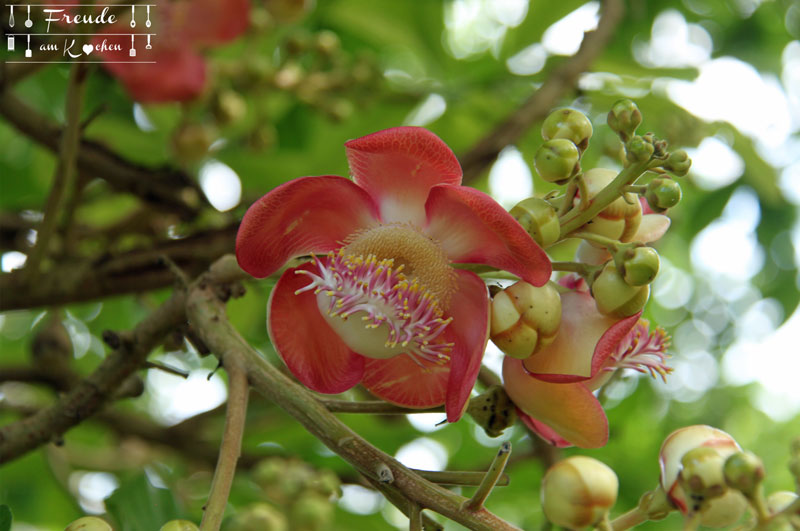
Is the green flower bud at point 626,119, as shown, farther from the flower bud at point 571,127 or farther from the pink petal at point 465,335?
the pink petal at point 465,335

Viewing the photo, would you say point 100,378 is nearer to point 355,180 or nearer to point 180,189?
point 355,180

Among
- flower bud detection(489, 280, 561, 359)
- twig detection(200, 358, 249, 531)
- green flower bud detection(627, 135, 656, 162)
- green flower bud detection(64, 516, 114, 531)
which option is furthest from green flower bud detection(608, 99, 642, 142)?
green flower bud detection(64, 516, 114, 531)

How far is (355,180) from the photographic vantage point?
0.85m

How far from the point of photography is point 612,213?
721 millimetres

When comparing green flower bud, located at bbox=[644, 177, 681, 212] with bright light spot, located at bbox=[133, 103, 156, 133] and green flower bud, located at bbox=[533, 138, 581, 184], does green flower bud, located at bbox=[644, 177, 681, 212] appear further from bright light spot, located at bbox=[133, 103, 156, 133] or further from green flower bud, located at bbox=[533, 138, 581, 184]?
bright light spot, located at bbox=[133, 103, 156, 133]

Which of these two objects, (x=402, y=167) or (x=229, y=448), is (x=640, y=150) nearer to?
(x=402, y=167)

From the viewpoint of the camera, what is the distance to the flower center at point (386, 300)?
29.9 inches

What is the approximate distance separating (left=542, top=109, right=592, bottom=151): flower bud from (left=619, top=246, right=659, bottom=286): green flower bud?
0.40 ft

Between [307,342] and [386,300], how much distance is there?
4.0 inches

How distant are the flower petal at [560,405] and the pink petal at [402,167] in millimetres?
185

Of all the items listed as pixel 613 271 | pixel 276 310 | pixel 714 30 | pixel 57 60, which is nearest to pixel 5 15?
pixel 57 60

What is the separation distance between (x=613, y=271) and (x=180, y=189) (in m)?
0.85

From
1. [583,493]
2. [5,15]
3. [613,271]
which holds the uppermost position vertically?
[5,15]

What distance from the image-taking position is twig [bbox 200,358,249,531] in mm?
636
